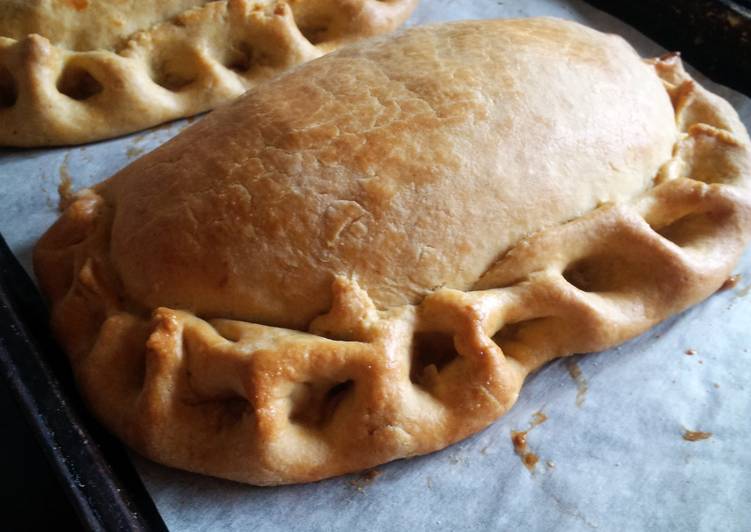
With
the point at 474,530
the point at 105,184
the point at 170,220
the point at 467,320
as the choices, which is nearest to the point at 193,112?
the point at 105,184

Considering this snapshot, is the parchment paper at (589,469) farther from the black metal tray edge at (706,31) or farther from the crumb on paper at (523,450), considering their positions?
the black metal tray edge at (706,31)

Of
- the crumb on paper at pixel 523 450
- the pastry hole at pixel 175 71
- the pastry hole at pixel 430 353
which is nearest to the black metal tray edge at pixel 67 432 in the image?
the pastry hole at pixel 430 353

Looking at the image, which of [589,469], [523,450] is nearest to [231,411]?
[523,450]

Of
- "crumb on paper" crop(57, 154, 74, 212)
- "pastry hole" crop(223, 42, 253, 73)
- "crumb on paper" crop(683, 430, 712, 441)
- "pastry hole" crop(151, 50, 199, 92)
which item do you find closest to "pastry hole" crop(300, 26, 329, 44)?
"pastry hole" crop(223, 42, 253, 73)

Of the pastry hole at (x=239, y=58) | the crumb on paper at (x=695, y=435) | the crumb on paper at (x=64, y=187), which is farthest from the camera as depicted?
the pastry hole at (x=239, y=58)

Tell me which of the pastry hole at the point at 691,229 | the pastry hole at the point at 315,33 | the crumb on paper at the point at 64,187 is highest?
the pastry hole at the point at 691,229

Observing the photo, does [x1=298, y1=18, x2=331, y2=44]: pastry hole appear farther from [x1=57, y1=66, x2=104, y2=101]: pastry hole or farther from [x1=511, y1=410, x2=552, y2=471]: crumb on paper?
[x1=511, y1=410, x2=552, y2=471]: crumb on paper

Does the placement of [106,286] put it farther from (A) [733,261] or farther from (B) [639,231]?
(A) [733,261]

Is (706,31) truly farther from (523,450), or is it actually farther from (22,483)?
(22,483)
